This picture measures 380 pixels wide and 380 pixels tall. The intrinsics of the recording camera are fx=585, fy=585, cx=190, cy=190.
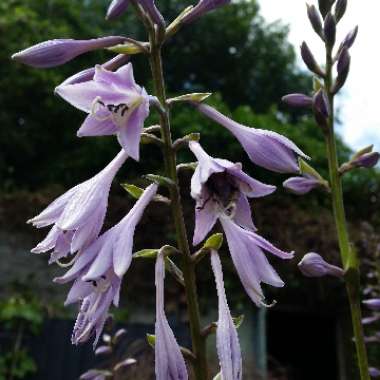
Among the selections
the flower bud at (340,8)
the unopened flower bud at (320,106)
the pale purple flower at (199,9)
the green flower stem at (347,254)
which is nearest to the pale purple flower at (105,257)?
the pale purple flower at (199,9)

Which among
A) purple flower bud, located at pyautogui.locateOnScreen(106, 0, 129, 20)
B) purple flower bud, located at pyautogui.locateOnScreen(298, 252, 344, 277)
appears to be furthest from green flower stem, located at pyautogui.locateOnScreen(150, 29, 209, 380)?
purple flower bud, located at pyautogui.locateOnScreen(298, 252, 344, 277)

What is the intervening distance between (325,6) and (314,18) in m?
0.06

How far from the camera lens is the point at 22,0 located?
48.3 ft

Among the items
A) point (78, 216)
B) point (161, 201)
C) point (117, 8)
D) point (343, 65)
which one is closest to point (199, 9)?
point (117, 8)

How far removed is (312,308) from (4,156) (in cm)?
761

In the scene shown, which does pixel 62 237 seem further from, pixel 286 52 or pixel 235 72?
pixel 286 52

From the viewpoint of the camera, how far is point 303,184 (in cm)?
205

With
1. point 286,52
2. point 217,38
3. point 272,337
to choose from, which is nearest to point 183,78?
point 217,38

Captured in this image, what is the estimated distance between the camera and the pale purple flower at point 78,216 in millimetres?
1176

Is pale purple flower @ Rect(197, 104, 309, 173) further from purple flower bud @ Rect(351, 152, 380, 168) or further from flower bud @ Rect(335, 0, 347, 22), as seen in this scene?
flower bud @ Rect(335, 0, 347, 22)

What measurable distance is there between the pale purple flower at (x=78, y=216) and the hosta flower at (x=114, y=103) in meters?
0.11

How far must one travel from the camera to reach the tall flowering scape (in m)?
1.15

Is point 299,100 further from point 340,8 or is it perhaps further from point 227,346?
point 227,346

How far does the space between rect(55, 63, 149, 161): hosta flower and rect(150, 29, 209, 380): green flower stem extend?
7cm
